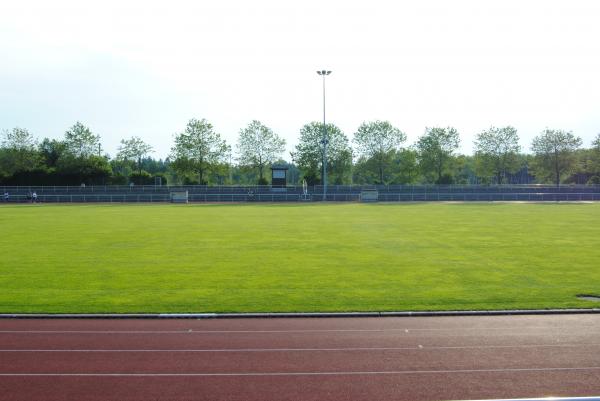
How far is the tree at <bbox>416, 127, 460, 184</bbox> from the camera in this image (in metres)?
89.6

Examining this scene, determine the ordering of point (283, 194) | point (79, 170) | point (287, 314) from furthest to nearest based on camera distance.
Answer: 1. point (79, 170)
2. point (283, 194)
3. point (287, 314)

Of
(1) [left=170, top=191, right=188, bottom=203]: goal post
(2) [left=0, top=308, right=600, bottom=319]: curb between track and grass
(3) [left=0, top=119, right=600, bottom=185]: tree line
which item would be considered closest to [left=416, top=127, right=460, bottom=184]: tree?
(3) [left=0, top=119, right=600, bottom=185]: tree line

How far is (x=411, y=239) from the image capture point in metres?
25.3

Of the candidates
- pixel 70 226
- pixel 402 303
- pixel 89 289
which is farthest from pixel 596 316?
pixel 70 226

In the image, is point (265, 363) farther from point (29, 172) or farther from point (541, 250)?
point (29, 172)

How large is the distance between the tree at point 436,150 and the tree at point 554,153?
1372cm

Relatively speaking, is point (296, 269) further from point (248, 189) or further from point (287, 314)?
point (248, 189)

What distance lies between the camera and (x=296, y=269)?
17.4 meters

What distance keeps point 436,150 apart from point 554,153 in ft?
64.4

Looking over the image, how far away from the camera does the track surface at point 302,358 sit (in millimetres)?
8070

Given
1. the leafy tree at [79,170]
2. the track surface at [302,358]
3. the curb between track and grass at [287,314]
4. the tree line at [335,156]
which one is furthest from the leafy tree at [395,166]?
the track surface at [302,358]

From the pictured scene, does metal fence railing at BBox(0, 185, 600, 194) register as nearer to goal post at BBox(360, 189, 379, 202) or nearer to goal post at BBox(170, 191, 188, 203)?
goal post at BBox(170, 191, 188, 203)

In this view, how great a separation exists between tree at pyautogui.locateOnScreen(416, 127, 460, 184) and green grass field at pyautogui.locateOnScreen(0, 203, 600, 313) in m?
60.7

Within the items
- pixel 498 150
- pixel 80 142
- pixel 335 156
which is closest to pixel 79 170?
pixel 80 142
